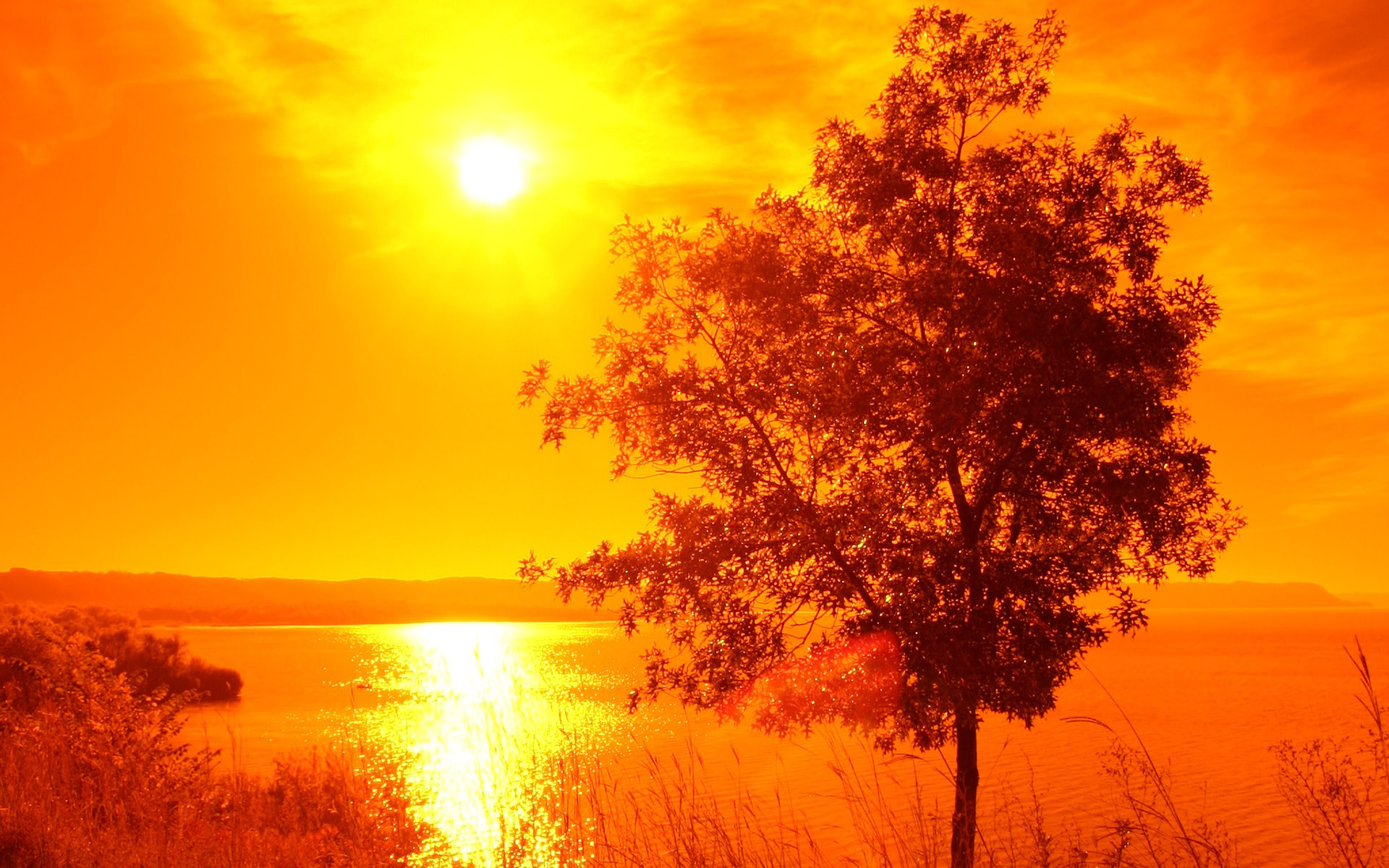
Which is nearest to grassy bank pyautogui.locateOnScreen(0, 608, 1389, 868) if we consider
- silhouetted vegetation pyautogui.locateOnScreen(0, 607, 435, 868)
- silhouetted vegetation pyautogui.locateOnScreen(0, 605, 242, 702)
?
silhouetted vegetation pyautogui.locateOnScreen(0, 607, 435, 868)

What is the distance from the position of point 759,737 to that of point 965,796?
2525 cm

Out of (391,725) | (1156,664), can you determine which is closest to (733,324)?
(391,725)

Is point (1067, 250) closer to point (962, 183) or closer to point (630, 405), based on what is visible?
point (962, 183)

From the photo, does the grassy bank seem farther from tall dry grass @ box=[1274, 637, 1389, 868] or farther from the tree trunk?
the tree trunk

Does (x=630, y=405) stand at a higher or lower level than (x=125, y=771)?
higher

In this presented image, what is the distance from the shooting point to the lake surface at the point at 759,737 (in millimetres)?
18344

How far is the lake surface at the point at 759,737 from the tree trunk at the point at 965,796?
138 cm

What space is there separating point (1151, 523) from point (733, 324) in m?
5.74

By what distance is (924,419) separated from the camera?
10.6 m

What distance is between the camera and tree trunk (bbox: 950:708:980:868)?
10.5 m

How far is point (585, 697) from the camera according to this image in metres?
50.2

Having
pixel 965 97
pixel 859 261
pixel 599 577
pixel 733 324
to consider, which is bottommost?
pixel 599 577

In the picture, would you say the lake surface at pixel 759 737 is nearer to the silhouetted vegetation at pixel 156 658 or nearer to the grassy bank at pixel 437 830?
the grassy bank at pixel 437 830

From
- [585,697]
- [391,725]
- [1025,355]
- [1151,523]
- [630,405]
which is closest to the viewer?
[1025,355]
